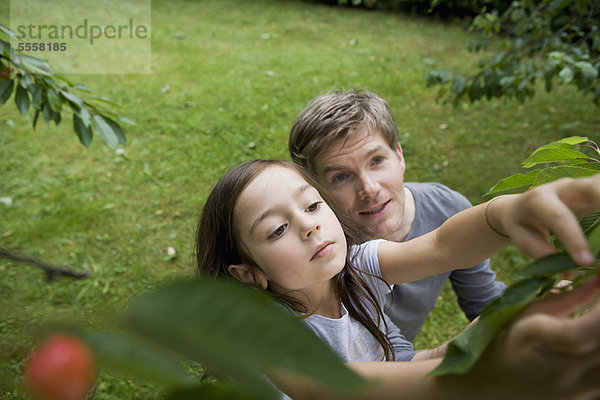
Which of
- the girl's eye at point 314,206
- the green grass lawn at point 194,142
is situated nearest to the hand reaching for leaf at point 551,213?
the girl's eye at point 314,206

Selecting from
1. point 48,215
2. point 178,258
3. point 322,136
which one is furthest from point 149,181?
point 322,136

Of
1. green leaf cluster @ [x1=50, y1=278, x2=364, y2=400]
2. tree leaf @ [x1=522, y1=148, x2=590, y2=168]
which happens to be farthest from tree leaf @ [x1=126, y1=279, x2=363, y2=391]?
tree leaf @ [x1=522, y1=148, x2=590, y2=168]

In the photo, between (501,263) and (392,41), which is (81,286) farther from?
(392,41)

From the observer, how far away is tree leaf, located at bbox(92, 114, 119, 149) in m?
2.06

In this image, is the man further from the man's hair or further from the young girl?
the young girl

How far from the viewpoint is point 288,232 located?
4.19ft

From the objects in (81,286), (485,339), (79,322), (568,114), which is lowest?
(81,286)

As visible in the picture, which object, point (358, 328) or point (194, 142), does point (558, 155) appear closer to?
point (358, 328)

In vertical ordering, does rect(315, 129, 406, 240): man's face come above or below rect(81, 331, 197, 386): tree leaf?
below

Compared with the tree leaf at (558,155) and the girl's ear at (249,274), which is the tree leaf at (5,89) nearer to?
the girl's ear at (249,274)

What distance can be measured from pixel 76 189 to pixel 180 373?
4.57 metres

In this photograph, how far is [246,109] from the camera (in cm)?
575

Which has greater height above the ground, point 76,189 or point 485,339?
point 485,339

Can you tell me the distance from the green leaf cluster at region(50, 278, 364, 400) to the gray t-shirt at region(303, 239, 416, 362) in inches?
44.9
